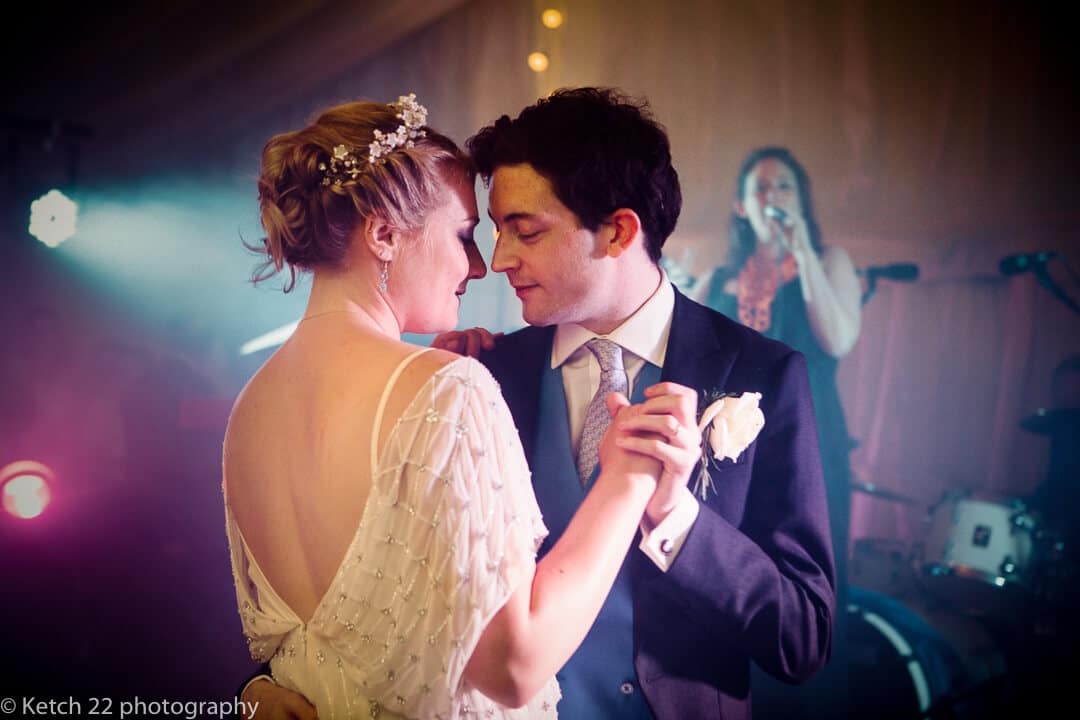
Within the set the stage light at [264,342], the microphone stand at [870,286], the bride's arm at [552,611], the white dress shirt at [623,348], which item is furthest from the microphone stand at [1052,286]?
the stage light at [264,342]

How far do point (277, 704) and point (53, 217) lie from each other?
92.0 inches

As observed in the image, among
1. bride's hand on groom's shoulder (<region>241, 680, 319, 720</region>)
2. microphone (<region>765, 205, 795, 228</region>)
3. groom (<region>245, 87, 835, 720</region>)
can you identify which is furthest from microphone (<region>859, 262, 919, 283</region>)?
bride's hand on groom's shoulder (<region>241, 680, 319, 720</region>)

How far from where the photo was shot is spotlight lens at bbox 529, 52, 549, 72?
2904 mm

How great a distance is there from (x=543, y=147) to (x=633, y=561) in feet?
3.03

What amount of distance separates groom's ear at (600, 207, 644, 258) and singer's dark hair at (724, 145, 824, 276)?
127 cm

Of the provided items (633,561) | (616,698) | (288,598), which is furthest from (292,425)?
(616,698)

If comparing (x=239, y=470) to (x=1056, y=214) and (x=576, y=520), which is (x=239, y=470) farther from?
(x=1056, y=214)

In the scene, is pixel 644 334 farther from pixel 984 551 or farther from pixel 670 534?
pixel 984 551

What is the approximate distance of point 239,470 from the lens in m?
1.32

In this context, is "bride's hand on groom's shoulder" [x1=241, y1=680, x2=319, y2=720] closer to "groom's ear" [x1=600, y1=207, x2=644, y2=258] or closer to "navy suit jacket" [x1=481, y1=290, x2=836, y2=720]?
"navy suit jacket" [x1=481, y1=290, x2=836, y2=720]

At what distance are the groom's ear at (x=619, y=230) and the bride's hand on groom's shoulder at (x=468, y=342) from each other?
379 mm

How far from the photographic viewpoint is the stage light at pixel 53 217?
2.74m

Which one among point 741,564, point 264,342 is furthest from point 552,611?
point 264,342

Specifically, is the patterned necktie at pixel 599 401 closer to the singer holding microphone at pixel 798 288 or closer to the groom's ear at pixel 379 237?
Answer: the groom's ear at pixel 379 237
